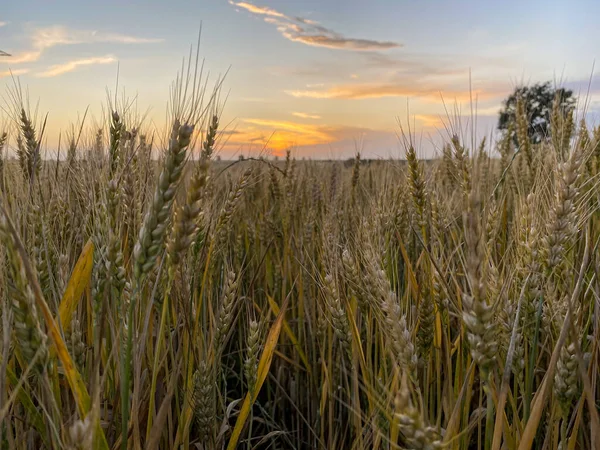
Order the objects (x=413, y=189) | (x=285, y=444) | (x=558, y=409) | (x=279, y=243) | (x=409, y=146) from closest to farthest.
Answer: (x=558, y=409)
(x=413, y=189)
(x=409, y=146)
(x=285, y=444)
(x=279, y=243)

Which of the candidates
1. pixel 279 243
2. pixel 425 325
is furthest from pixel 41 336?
pixel 279 243

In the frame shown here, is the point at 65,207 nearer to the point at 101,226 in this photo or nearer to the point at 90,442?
the point at 101,226

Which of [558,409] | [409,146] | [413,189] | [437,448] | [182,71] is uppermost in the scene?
[182,71]

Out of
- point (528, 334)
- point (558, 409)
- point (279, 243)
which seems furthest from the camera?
point (279, 243)

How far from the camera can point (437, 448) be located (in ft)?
2.95

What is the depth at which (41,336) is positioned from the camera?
0.95 m

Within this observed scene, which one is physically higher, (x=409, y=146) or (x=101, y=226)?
(x=409, y=146)

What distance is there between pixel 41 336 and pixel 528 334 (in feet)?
4.25

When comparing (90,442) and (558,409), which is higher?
(90,442)

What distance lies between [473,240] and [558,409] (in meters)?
0.71

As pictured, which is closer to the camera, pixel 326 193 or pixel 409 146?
pixel 409 146

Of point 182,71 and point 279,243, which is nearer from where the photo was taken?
point 182,71

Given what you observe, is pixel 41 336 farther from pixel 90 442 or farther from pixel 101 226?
pixel 101 226

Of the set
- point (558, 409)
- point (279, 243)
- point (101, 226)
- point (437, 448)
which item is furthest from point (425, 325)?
point (279, 243)
